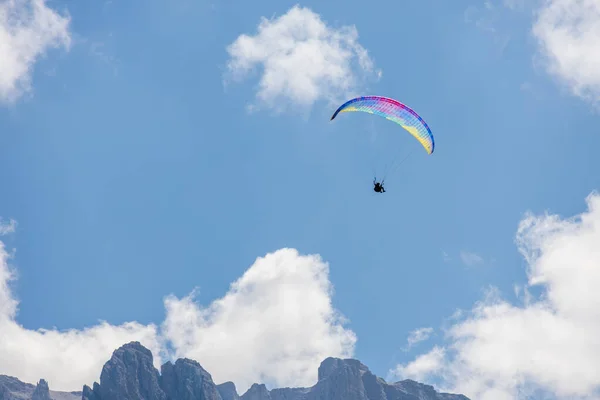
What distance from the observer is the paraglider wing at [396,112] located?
112562 millimetres

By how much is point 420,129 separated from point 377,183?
860 cm

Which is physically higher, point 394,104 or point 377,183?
point 394,104

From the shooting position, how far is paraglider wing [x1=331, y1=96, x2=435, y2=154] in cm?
11256

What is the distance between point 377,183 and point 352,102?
34.3ft

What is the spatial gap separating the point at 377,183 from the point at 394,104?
9865mm

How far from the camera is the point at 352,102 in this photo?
11231 centimetres

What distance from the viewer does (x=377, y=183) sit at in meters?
114

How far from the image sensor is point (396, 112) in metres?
114

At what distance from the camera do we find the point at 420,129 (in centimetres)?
11506

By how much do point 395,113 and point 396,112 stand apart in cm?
24

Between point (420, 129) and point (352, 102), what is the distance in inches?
374

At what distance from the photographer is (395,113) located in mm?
114500

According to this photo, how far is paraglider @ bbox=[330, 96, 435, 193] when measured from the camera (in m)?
112

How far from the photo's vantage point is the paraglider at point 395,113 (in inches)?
4429
